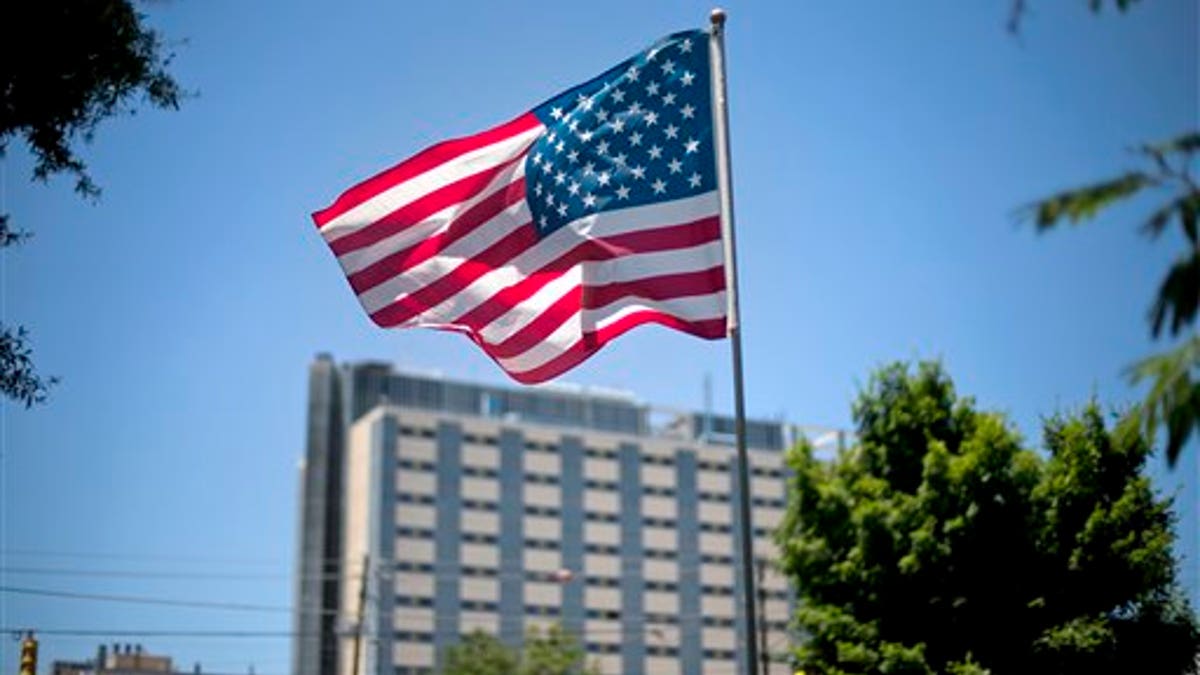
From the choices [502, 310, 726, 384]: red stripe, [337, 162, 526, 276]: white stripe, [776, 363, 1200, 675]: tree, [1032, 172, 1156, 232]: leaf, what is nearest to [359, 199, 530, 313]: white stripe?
[337, 162, 526, 276]: white stripe

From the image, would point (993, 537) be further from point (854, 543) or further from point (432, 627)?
point (432, 627)

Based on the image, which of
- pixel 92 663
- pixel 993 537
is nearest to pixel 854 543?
pixel 993 537

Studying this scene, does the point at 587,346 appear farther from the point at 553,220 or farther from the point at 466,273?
the point at 466,273

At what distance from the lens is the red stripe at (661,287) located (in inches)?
622

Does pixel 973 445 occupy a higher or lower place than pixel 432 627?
lower

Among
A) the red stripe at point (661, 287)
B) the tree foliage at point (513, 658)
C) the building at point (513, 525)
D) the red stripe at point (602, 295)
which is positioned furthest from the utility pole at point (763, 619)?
the building at point (513, 525)

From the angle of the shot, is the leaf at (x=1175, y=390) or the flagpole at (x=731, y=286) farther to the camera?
the flagpole at (x=731, y=286)

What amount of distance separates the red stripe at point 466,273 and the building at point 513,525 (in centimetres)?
13820

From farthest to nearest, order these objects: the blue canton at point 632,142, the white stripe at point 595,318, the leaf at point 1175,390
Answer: the blue canton at point 632,142 → the white stripe at point 595,318 → the leaf at point 1175,390

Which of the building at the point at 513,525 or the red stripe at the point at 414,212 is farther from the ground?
the building at the point at 513,525

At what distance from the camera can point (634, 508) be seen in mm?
175000

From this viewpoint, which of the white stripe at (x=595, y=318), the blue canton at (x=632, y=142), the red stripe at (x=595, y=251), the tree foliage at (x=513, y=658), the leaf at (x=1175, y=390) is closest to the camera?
the leaf at (x=1175, y=390)

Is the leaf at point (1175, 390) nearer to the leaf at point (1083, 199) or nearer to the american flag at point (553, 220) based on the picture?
the leaf at point (1083, 199)

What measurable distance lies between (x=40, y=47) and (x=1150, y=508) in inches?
898
